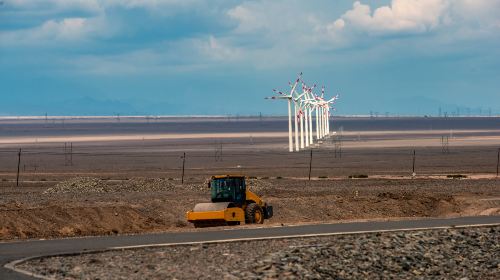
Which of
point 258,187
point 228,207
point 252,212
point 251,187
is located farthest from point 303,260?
point 258,187

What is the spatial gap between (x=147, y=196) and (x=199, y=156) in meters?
68.9

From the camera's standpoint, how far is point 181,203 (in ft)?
166

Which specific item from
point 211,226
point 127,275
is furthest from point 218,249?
point 211,226

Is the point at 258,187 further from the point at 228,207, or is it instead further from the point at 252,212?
the point at 228,207

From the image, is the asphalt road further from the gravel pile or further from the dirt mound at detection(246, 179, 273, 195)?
the gravel pile

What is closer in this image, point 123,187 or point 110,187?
point 123,187

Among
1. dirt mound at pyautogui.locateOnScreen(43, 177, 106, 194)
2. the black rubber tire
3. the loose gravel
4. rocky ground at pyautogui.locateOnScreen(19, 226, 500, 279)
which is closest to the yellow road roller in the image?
the black rubber tire

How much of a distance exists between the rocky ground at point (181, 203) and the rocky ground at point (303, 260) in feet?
31.8

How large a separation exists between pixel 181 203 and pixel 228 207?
13.3 m

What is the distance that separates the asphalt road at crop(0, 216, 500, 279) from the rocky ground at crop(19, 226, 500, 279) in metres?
1.36

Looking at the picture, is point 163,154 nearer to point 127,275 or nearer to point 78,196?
point 78,196

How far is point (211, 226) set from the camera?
3766 centimetres

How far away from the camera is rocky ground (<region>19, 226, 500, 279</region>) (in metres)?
23.5

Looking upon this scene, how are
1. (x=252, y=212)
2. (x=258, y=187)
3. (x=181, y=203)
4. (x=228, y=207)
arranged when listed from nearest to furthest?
(x=228, y=207), (x=252, y=212), (x=181, y=203), (x=258, y=187)
